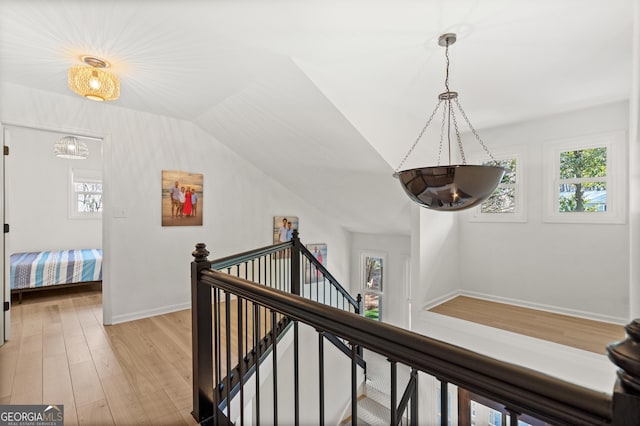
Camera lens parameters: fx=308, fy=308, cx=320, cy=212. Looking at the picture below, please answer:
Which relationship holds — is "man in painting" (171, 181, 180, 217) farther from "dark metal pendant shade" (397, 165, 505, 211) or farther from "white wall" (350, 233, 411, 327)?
"white wall" (350, 233, 411, 327)

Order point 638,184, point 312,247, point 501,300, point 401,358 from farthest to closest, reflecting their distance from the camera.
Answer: point 312,247, point 501,300, point 638,184, point 401,358

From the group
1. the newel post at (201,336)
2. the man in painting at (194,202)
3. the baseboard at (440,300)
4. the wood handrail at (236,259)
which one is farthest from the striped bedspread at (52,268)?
the baseboard at (440,300)

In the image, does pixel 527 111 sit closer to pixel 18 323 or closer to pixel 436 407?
pixel 436 407

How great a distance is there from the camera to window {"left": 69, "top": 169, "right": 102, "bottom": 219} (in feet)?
18.2

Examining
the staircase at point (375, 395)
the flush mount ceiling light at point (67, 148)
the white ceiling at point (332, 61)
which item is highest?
the white ceiling at point (332, 61)

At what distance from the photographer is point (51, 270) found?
436 cm

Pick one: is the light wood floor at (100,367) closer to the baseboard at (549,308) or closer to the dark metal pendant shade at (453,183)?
the dark metal pendant shade at (453,183)

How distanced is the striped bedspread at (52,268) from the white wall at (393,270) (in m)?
4.71

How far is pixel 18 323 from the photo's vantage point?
3357 mm

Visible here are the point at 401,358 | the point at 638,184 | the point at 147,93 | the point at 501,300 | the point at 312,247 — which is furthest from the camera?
the point at 312,247

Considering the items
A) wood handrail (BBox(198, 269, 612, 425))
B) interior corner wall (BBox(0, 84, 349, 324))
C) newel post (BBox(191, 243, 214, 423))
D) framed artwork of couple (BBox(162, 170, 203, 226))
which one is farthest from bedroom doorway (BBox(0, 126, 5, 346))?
wood handrail (BBox(198, 269, 612, 425))

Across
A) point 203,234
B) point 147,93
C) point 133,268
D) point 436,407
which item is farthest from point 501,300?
point 147,93

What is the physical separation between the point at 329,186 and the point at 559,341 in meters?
3.28

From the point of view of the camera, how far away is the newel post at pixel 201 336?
1740 mm
